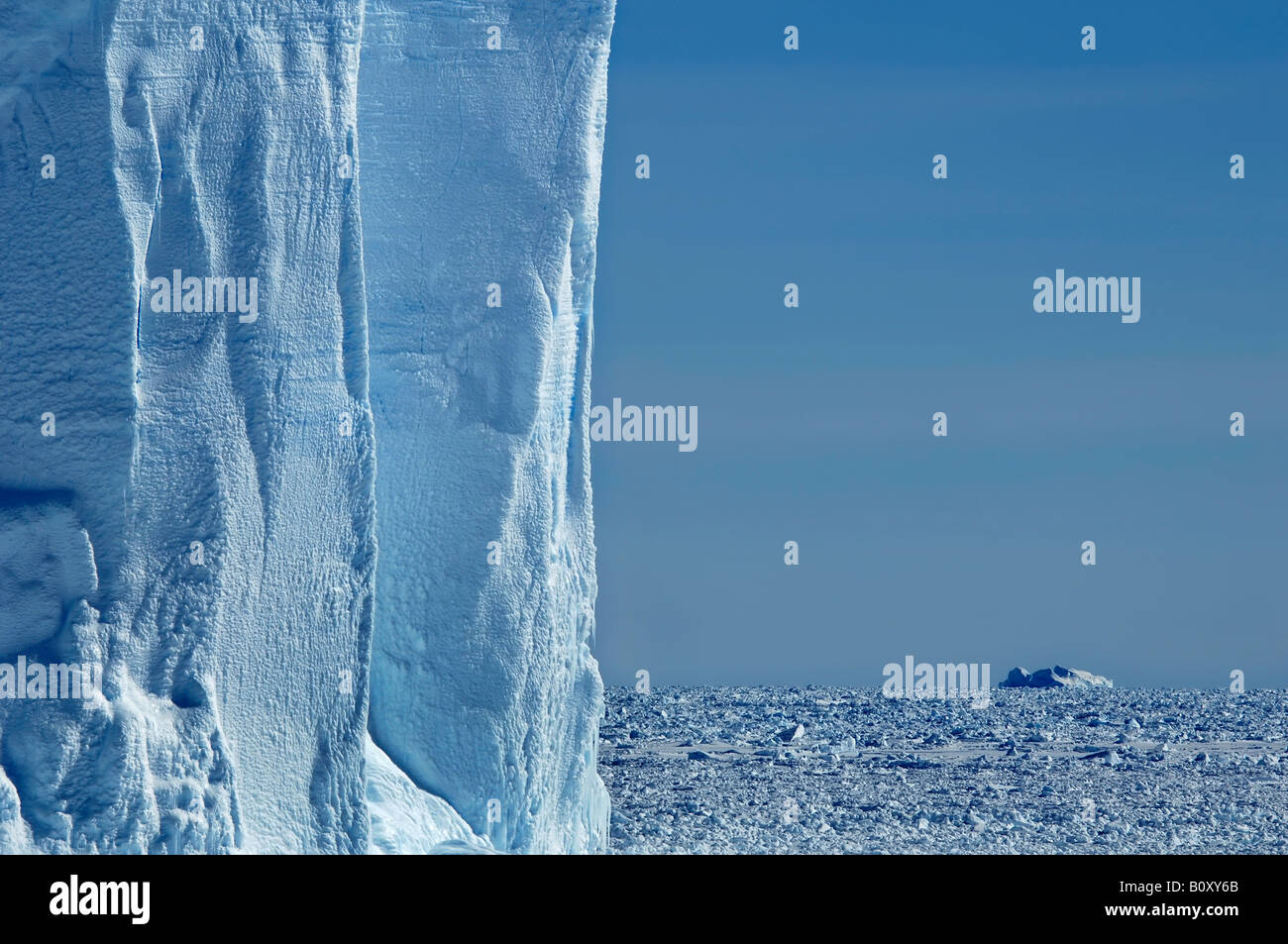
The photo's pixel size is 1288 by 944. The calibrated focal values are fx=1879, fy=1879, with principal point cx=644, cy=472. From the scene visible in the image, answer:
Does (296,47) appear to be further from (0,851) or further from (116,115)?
(0,851)

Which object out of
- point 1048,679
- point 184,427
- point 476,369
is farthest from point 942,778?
point 1048,679

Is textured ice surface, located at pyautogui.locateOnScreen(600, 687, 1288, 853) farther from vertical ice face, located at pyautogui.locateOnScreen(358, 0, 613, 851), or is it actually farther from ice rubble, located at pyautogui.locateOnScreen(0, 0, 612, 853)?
ice rubble, located at pyautogui.locateOnScreen(0, 0, 612, 853)

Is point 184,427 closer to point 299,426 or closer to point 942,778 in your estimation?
point 299,426

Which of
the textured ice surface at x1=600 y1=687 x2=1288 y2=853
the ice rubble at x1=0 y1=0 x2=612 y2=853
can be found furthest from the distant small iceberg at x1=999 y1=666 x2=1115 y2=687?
the ice rubble at x1=0 y1=0 x2=612 y2=853

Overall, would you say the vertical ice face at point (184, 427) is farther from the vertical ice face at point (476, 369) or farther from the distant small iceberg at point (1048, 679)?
the distant small iceberg at point (1048, 679)

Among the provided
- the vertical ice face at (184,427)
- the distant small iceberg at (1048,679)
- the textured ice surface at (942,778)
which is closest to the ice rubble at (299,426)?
the vertical ice face at (184,427)
